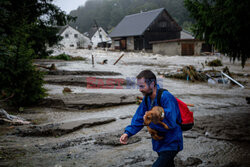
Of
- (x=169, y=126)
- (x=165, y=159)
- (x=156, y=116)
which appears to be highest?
(x=156, y=116)

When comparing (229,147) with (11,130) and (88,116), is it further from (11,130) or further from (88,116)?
(11,130)

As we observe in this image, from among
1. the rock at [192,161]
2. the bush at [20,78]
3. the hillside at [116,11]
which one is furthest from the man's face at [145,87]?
the hillside at [116,11]

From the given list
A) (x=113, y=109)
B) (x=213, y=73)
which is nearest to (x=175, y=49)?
(x=213, y=73)

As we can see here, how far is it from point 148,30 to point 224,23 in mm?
44594

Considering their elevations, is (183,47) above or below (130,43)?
below

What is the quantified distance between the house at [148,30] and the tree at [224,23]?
41192 mm

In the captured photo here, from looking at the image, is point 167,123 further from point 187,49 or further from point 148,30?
point 148,30

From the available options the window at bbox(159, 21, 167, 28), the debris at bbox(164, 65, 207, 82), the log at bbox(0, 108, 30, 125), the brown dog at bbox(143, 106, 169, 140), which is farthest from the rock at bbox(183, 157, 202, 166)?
the window at bbox(159, 21, 167, 28)

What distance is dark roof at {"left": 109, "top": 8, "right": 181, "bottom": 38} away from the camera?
50419 mm

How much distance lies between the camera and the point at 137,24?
53.8 metres

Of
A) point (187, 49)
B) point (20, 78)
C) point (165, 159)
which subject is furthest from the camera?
point (187, 49)

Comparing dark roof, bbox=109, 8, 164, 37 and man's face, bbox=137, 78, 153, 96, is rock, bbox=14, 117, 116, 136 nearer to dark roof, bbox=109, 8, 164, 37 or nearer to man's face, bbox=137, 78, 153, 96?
man's face, bbox=137, 78, 153, 96

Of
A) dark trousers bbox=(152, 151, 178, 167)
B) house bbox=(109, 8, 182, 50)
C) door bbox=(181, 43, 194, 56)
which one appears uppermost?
house bbox=(109, 8, 182, 50)

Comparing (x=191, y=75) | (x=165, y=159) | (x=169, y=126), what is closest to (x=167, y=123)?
(x=169, y=126)
